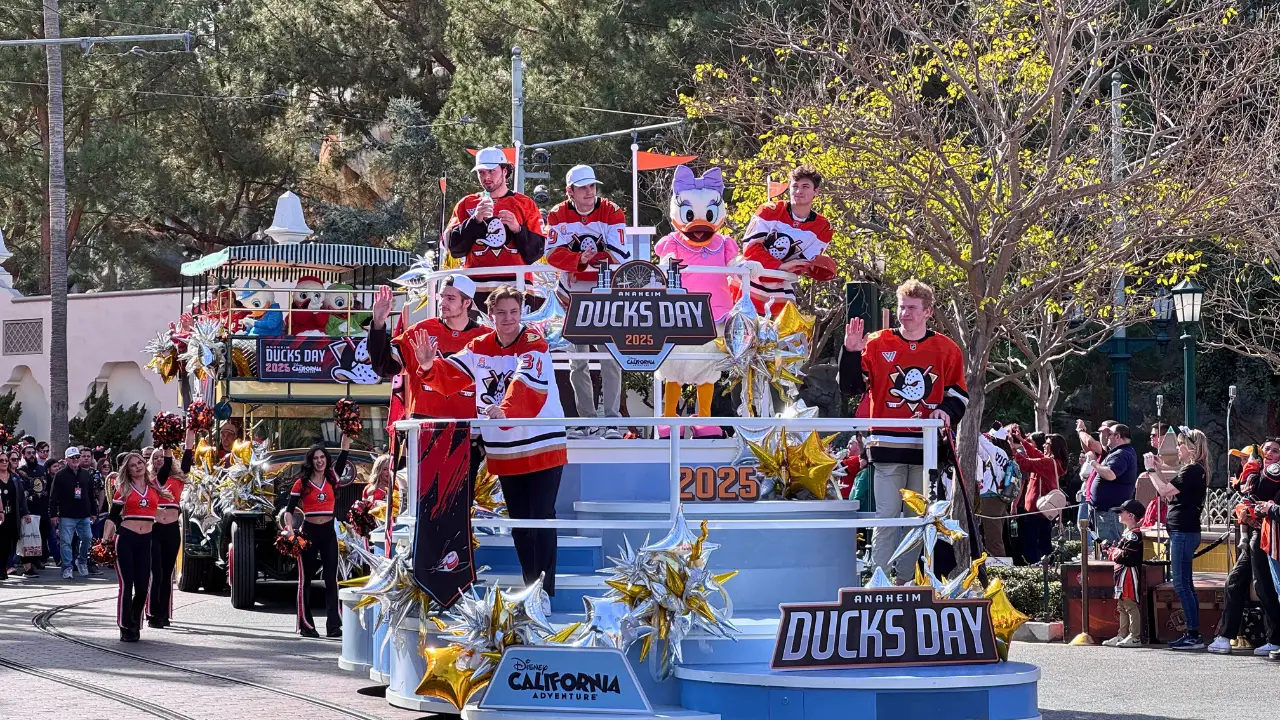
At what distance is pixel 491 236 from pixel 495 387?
2250mm

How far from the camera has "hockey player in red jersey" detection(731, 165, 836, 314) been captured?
11625mm

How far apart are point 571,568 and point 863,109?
352 inches

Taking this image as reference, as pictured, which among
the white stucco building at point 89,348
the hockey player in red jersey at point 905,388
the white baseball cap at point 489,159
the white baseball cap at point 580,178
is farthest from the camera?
the white stucco building at point 89,348

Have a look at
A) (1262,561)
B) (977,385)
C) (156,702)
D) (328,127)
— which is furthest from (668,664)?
(328,127)

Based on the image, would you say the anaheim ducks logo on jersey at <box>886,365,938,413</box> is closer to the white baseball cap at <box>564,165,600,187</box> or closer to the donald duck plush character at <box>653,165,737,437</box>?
the donald duck plush character at <box>653,165,737,437</box>

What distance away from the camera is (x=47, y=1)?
92.5ft

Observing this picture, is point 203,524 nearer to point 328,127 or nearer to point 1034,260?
point 1034,260

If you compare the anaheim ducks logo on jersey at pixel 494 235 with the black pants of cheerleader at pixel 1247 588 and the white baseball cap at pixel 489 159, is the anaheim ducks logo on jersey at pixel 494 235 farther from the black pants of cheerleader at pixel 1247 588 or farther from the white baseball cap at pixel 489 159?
the black pants of cheerleader at pixel 1247 588

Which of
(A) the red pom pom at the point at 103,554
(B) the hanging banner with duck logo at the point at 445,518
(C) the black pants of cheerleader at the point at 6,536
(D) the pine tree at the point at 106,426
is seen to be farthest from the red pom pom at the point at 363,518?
(D) the pine tree at the point at 106,426

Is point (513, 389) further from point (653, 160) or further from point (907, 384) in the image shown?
point (653, 160)

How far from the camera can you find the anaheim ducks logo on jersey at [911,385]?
1000 centimetres

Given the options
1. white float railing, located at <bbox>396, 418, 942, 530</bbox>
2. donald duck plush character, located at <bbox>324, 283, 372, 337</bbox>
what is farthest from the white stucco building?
white float railing, located at <bbox>396, 418, 942, 530</bbox>

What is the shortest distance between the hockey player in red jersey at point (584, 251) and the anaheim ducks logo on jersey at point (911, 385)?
2115 mm

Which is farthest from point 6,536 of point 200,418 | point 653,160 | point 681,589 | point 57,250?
point 681,589
